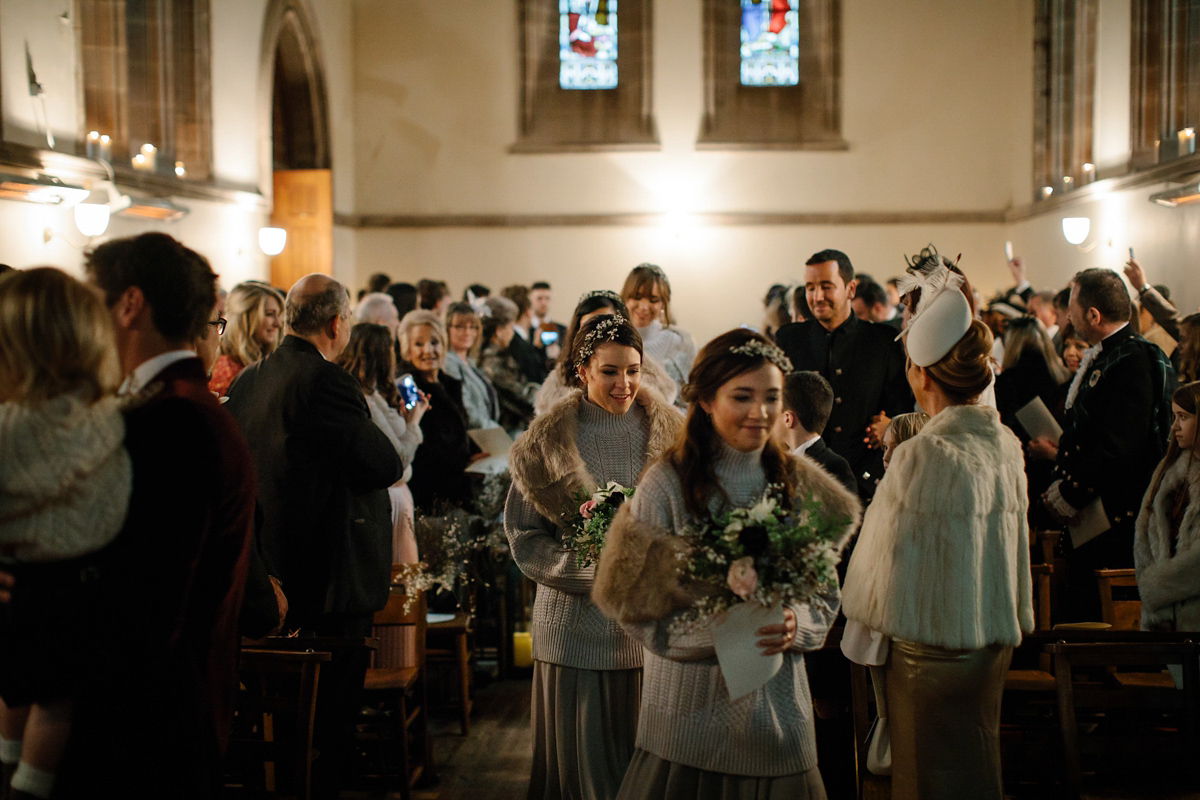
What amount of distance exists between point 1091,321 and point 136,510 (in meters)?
3.85

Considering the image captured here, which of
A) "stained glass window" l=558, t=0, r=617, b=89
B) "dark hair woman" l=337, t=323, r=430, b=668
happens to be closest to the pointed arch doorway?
"stained glass window" l=558, t=0, r=617, b=89

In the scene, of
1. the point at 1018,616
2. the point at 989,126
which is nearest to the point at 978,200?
the point at 989,126

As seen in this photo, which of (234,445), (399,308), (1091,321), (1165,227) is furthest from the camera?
(1165,227)

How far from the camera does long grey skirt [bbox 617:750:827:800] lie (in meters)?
2.29

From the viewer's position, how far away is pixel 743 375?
2352 mm

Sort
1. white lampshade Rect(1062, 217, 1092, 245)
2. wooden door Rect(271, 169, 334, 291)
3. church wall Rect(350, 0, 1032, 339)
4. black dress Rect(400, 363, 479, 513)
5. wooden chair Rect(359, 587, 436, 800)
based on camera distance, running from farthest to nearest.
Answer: church wall Rect(350, 0, 1032, 339)
wooden door Rect(271, 169, 334, 291)
white lampshade Rect(1062, 217, 1092, 245)
black dress Rect(400, 363, 479, 513)
wooden chair Rect(359, 587, 436, 800)

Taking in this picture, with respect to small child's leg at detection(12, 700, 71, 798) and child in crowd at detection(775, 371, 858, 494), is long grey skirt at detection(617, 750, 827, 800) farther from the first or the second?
child in crowd at detection(775, 371, 858, 494)

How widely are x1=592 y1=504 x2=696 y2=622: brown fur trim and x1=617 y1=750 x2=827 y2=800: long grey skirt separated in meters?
0.33

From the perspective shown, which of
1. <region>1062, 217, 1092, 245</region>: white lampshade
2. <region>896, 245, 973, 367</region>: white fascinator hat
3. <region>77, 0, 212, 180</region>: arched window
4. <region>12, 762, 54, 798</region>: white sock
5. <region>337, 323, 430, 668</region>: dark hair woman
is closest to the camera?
<region>12, 762, 54, 798</region>: white sock

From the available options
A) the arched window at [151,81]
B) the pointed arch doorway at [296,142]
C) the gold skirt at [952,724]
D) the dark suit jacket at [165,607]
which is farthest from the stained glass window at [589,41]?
the dark suit jacket at [165,607]

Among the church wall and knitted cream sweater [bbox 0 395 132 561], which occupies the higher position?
the church wall

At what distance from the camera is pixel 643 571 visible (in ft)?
7.61

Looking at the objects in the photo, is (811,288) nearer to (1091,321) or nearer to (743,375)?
(1091,321)

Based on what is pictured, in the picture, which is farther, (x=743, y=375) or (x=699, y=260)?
(x=699, y=260)
